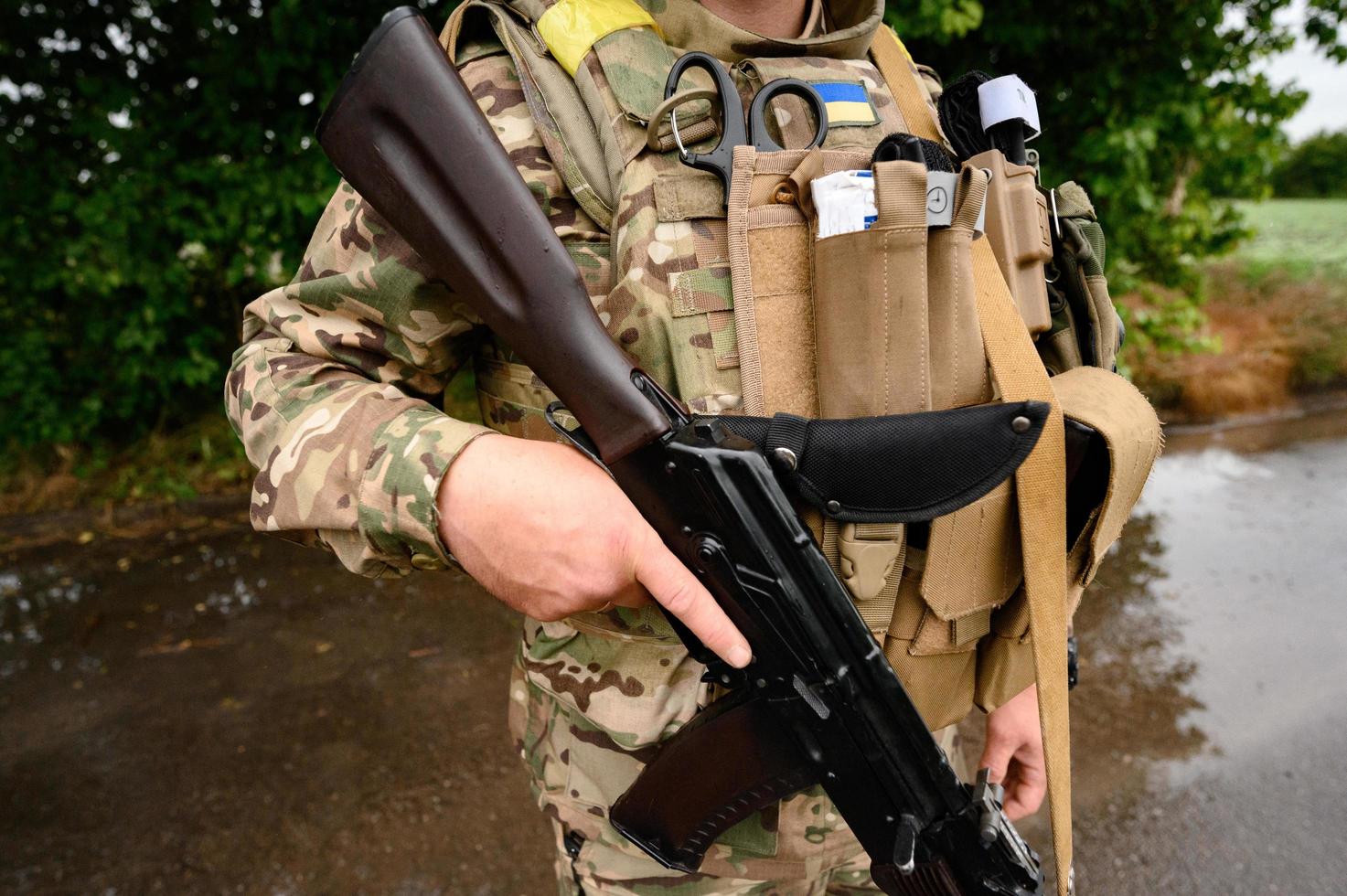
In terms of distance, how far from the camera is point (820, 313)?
33.9 inches

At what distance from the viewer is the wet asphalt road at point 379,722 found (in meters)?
2.16

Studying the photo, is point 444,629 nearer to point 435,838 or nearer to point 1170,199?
point 435,838

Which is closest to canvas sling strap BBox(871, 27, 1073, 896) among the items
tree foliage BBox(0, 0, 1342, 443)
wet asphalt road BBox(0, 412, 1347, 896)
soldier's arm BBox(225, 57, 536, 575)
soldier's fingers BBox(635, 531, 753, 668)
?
soldier's fingers BBox(635, 531, 753, 668)

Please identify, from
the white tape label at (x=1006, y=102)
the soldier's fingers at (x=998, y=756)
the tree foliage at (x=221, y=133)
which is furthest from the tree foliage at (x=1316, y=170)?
the soldier's fingers at (x=998, y=756)

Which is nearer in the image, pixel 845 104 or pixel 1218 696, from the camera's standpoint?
pixel 845 104

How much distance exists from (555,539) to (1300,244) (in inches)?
419

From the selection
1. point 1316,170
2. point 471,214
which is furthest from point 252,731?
point 1316,170

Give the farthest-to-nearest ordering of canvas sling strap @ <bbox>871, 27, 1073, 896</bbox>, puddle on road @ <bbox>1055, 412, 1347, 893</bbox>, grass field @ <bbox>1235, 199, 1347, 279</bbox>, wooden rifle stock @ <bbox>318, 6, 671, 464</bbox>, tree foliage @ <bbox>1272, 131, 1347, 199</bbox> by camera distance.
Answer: tree foliage @ <bbox>1272, 131, 1347, 199</bbox>
grass field @ <bbox>1235, 199, 1347, 279</bbox>
puddle on road @ <bbox>1055, 412, 1347, 893</bbox>
canvas sling strap @ <bbox>871, 27, 1073, 896</bbox>
wooden rifle stock @ <bbox>318, 6, 671, 464</bbox>

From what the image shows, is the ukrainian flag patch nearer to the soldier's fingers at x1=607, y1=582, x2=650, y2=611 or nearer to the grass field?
the soldier's fingers at x1=607, y1=582, x2=650, y2=611

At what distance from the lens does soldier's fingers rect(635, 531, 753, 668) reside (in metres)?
0.81

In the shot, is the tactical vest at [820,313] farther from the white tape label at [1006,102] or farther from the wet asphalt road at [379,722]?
the wet asphalt road at [379,722]

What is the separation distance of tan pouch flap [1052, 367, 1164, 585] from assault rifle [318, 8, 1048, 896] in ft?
0.69

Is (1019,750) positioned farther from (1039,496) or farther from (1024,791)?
(1039,496)

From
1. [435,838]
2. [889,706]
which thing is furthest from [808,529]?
[435,838]
